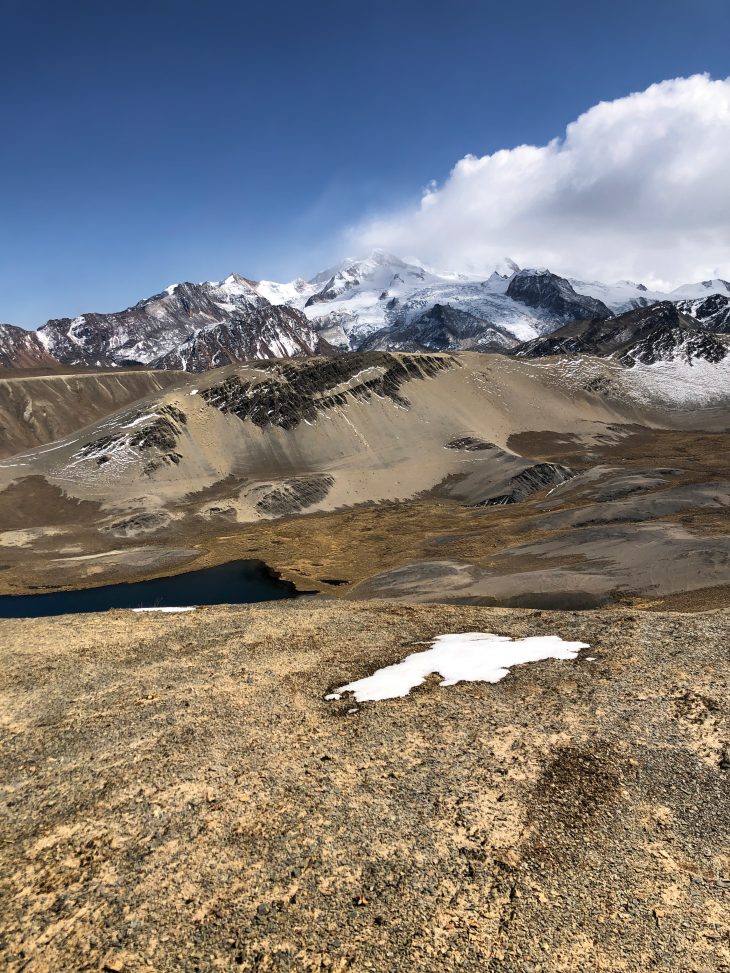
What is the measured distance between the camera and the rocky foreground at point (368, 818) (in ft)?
39.8

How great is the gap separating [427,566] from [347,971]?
51.2m

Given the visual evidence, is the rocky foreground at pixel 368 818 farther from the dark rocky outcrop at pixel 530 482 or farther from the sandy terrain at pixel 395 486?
the dark rocky outcrop at pixel 530 482

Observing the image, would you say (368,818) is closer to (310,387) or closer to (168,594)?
(168,594)

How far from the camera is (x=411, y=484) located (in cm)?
12350

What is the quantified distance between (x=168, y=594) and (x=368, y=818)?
195 ft

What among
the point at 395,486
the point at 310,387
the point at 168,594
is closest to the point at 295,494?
the point at 395,486

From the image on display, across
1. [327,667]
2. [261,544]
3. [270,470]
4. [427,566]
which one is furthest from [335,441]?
[327,667]

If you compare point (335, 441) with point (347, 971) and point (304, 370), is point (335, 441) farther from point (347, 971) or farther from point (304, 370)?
point (347, 971)

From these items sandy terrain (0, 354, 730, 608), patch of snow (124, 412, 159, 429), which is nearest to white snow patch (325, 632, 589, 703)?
sandy terrain (0, 354, 730, 608)

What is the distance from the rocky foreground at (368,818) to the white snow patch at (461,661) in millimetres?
1073

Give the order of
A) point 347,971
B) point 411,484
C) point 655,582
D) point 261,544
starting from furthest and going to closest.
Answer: point 411,484 < point 261,544 < point 655,582 < point 347,971

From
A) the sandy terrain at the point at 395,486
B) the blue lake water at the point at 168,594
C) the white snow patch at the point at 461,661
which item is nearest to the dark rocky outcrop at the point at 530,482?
the sandy terrain at the point at 395,486

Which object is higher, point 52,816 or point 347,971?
point 52,816

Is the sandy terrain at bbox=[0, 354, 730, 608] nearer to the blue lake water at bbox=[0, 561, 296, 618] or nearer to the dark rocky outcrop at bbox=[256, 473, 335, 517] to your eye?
the dark rocky outcrop at bbox=[256, 473, 335, 517]
